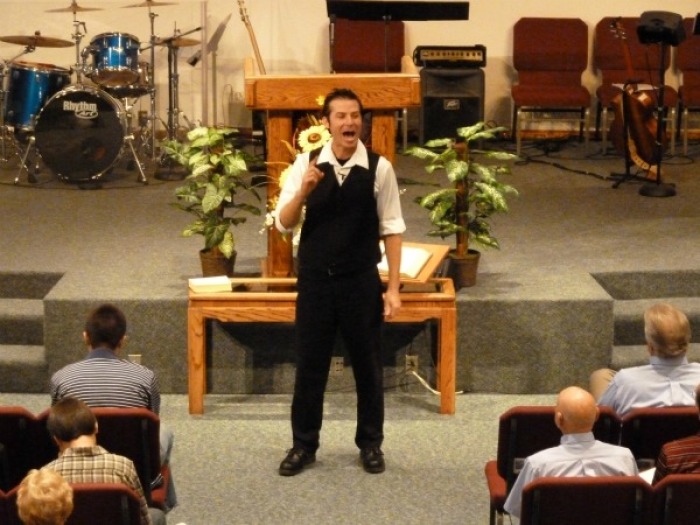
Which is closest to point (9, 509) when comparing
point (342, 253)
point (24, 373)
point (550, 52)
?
point (342, 253)

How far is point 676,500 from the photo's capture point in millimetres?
3553

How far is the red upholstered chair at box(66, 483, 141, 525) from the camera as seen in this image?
3449 millimetres

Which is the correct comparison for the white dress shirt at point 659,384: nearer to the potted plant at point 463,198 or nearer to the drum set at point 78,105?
the potted plant at point 463,198

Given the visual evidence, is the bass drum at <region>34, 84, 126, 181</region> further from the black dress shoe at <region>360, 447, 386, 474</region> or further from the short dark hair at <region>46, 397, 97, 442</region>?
the short dark hair at <region>46, 397, 97, 442</region>

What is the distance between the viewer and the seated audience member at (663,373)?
438 cm

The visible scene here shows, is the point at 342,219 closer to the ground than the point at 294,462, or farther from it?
farther from it

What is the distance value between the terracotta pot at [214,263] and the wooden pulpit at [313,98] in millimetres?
562

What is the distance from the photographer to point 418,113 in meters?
11.3

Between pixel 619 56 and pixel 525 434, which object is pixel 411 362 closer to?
pixel 525 434

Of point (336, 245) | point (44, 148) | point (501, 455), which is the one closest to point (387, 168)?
→ point (336, 245)

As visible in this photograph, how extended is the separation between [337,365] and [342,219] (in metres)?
1.52

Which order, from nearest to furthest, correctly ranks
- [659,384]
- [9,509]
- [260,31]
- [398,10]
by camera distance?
[9,509] → [659,384] → [398,10] → [260,31]

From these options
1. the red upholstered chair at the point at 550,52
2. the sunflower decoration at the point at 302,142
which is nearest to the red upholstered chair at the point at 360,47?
the red upholstered chair at the point at 550,52

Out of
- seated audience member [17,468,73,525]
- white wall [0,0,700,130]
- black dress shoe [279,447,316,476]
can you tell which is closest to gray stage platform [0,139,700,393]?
black dress shoe [279,447,316,476]
